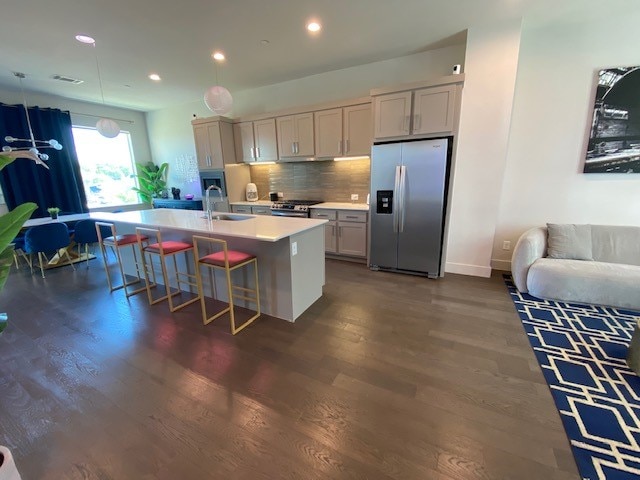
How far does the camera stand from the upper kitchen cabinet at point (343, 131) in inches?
157

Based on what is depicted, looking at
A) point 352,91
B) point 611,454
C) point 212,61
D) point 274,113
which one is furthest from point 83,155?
point 611,454

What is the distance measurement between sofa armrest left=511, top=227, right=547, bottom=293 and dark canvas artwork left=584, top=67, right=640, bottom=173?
110 cm

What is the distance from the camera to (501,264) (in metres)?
3.86

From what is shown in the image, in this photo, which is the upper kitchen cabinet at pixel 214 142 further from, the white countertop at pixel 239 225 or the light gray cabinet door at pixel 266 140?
the white countertop at pixel 239 225

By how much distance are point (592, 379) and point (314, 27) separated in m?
4.07

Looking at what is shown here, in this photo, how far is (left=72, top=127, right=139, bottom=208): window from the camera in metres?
5.77

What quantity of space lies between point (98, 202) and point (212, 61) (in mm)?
4504

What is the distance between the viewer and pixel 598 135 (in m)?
3.13

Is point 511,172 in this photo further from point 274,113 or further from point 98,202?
point 98,202

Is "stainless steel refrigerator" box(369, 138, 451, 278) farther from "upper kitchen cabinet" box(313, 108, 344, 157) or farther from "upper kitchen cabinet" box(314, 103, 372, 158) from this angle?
"upper kitchen cabinet" box(313, 108, 344, 157)

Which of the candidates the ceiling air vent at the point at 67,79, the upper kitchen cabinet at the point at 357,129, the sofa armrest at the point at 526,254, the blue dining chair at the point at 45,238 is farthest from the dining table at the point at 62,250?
the sofa armrest at the point at 526,254

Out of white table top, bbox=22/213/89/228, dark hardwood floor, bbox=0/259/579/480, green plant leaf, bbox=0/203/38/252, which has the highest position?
green plant leaf, bbox=0/203/38/252

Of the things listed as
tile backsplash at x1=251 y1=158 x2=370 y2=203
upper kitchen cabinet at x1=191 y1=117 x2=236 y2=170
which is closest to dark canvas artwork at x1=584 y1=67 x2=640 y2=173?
tile backsplash at x1=251 y1=158 x2=370 y2=203

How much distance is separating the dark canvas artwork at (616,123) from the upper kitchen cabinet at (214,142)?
17.6ft
